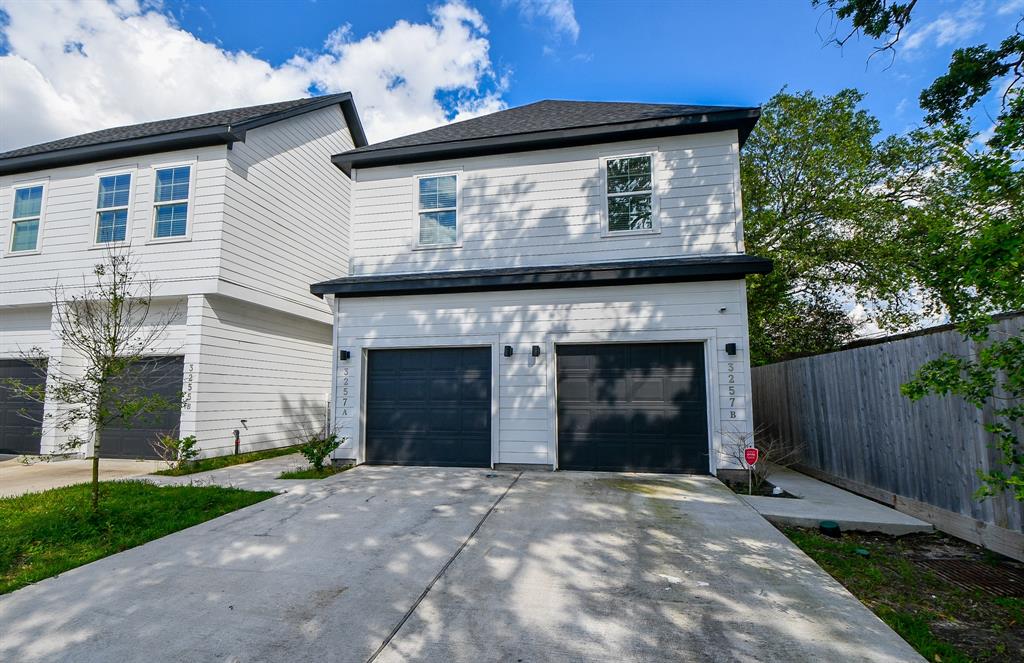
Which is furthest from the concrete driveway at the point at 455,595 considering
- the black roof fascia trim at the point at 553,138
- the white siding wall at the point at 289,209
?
the black roof fascia trim at the point at 553,138

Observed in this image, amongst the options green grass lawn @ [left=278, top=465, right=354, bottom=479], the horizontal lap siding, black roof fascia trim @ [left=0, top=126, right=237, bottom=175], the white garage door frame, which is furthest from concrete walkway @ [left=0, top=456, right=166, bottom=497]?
the white garage door frame

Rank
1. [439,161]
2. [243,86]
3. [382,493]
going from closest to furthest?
[382,493]
[439,161]
[243,86]

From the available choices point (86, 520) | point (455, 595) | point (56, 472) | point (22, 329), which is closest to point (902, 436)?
point (455, 595)

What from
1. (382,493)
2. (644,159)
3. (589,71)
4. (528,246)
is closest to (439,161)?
(528,246)

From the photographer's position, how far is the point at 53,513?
16.5 ft

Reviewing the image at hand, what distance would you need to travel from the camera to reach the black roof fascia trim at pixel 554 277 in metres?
7.20

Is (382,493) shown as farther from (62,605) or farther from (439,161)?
(439,161)

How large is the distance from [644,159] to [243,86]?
49.2 ft

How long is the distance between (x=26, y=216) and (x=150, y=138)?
13.0ft

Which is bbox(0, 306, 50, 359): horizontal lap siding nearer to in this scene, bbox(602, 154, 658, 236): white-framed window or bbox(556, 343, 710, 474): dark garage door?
bbox(556, 343, 710, 474): dark garage door

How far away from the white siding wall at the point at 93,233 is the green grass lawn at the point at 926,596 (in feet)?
33.0

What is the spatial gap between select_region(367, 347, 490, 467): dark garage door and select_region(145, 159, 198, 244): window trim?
4428mm

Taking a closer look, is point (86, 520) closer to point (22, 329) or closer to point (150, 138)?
point (150, 138)

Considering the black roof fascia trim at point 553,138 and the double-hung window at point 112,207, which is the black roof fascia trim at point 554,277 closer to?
the black roof fascia trim at point 553,138
